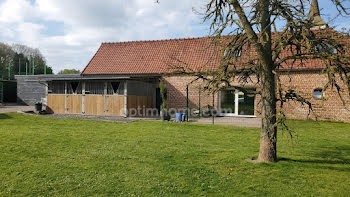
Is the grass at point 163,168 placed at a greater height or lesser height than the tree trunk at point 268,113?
lesser

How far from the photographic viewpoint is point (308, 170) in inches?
196

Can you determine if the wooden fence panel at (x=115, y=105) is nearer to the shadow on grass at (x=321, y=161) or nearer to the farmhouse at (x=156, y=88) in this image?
the farmhouse at (x=156, y=88)

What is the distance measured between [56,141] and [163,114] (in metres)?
7.15

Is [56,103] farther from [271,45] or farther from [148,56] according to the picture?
[271,45]

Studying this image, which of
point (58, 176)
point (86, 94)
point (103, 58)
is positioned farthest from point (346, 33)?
point (103, 58)

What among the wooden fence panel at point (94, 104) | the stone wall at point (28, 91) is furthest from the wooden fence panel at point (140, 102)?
the stone wall at point (28, 91)

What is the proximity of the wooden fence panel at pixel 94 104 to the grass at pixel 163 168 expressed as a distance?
8352 millimetres

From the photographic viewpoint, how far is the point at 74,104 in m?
17.0

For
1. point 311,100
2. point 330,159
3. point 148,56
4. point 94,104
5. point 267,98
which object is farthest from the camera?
point 148,56

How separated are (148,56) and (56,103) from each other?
8.16 meters

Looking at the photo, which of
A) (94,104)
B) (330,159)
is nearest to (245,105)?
(94,104)

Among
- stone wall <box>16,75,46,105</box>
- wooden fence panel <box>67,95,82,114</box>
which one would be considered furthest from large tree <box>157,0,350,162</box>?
stone wall <box>16,75,46,105</box>

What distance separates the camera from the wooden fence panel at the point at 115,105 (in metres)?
15.7

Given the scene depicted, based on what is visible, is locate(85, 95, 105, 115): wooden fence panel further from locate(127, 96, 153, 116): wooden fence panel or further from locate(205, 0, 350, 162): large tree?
locate(205, 0, 350, 162): large tree
